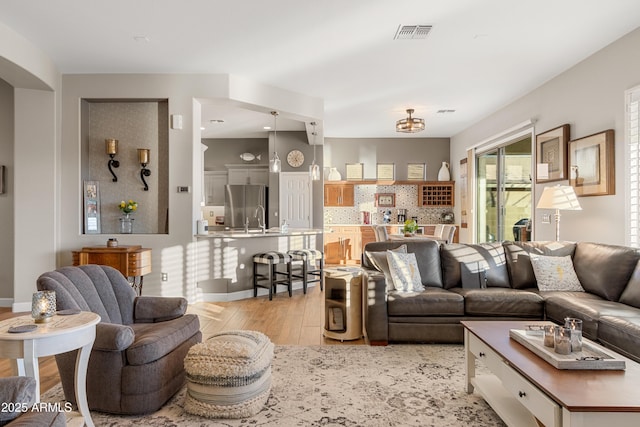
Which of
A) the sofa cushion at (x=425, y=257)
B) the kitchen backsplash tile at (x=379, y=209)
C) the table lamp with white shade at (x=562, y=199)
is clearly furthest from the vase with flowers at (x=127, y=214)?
A: the kitchen backsplash tile at (x=379, y=209)

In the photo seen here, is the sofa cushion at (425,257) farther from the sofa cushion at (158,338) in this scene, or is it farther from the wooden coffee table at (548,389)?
the sofa cushion at (158,338)

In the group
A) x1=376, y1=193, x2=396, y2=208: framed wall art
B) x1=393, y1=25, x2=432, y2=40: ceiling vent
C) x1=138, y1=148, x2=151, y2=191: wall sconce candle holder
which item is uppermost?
x1=393, y1=25, x2=432, y2=40: ceiling vent

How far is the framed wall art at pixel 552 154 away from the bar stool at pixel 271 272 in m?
3.65

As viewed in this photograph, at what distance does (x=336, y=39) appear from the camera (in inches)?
165

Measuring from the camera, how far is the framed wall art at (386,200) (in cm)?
977

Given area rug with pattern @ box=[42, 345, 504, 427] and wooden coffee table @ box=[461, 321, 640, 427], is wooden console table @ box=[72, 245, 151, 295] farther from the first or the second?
wooden coffee table @ box=[461, 321, 640, 427]

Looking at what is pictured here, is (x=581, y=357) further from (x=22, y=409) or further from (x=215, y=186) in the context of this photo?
(x=215, y=186)

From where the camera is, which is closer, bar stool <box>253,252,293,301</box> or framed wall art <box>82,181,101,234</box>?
framed wall art <box>82,181,101,234</box>

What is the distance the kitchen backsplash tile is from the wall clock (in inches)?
62.4

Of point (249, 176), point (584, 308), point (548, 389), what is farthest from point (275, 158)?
point (548, 389)

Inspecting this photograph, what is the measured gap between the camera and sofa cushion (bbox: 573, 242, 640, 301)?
359 cm

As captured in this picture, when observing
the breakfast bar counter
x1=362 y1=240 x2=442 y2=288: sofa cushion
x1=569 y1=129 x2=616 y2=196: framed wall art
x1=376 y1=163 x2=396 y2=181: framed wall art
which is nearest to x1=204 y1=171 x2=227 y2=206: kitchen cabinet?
x1=376 y1=163 x2=396 y2=181: framed wall art

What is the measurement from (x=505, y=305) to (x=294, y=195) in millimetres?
5551

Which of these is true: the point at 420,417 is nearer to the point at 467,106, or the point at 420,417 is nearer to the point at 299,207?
the point at 467,106
